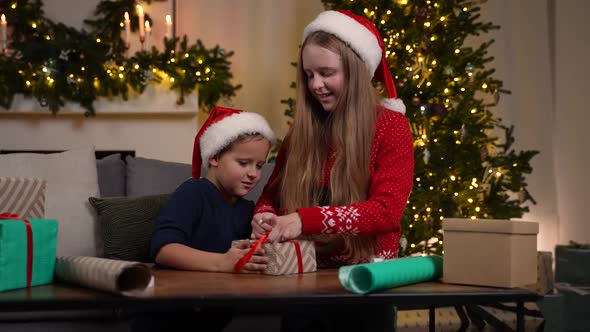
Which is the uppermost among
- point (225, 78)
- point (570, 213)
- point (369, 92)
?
point (225, 78)

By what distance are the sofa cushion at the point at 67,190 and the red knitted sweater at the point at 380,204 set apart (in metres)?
0.92

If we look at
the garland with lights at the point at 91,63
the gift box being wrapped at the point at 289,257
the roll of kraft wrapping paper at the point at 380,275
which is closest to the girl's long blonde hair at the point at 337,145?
the gift box being wrapped at the point at 289,257

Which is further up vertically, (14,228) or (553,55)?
(553,55)

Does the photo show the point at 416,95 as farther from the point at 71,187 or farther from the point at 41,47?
the point at 41,47

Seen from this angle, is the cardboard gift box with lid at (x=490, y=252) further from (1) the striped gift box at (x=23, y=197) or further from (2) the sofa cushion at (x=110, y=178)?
(2) the sofa cushion at (x=110, y=178)

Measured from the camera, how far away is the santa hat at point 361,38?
1909 millimetres

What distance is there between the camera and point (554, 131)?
492 centimetres

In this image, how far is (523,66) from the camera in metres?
4.94

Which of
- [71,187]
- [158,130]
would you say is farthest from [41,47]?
[71,187]

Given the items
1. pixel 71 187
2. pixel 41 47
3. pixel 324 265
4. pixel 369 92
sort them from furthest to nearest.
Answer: pixel 41 47 < pixel 71 187 < pixel 369 92 < pixel 324 265

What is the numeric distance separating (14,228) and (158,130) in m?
3.44

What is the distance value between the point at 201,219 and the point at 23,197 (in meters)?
0.42

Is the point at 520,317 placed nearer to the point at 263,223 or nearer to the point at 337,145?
the point at 263,223

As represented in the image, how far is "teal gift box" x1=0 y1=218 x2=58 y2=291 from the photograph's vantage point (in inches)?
47.4
